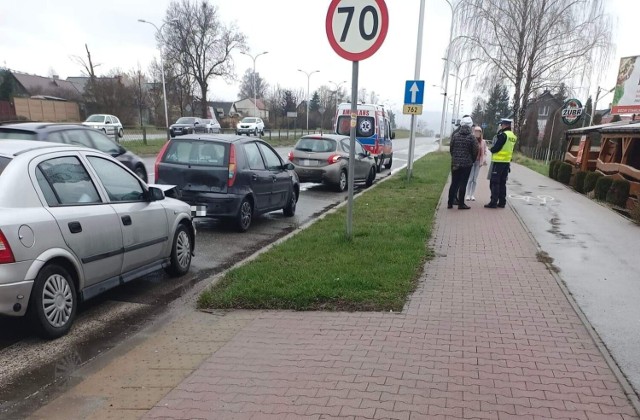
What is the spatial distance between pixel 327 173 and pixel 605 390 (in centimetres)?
1094

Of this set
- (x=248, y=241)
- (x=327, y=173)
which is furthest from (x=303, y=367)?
(x=327, y=173)

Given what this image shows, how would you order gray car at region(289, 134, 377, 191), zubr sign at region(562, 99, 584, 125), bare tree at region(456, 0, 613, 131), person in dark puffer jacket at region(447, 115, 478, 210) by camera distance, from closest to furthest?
person in dark puffer jacket at region(447, 115, 478, 210), gray car at region(289, 134, 377, 191), zubr sign at region(562, 99, 584, 125), bare tree at region(456, 0, 613, 131)

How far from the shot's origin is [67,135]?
31.5 feet

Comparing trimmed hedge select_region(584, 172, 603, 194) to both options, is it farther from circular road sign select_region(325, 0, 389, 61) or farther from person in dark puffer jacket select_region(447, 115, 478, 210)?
circular road sign select_region(325, 0, 389, 61)

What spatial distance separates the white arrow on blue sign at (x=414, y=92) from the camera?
14766 mm

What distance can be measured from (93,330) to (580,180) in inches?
557

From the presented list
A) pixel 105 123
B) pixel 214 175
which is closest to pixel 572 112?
pixel 214 175

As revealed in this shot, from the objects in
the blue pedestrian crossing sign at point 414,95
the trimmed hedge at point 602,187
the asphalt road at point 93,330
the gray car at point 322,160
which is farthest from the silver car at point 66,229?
the trimmed hedge at point 602,187

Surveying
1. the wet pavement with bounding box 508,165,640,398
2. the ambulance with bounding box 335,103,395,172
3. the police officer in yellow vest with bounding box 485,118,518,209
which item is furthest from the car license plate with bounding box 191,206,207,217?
the ambulance with bounding box 335,103,395,172

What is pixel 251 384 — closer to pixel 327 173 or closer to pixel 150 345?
pixel 150 345

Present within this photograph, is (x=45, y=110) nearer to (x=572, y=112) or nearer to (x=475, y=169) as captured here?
(x=572, y=112)

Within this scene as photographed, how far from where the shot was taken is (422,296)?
5031 millimetres

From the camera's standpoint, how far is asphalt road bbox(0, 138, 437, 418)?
3.44 m

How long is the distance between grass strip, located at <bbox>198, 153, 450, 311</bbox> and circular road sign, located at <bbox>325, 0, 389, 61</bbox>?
2.51 meters
